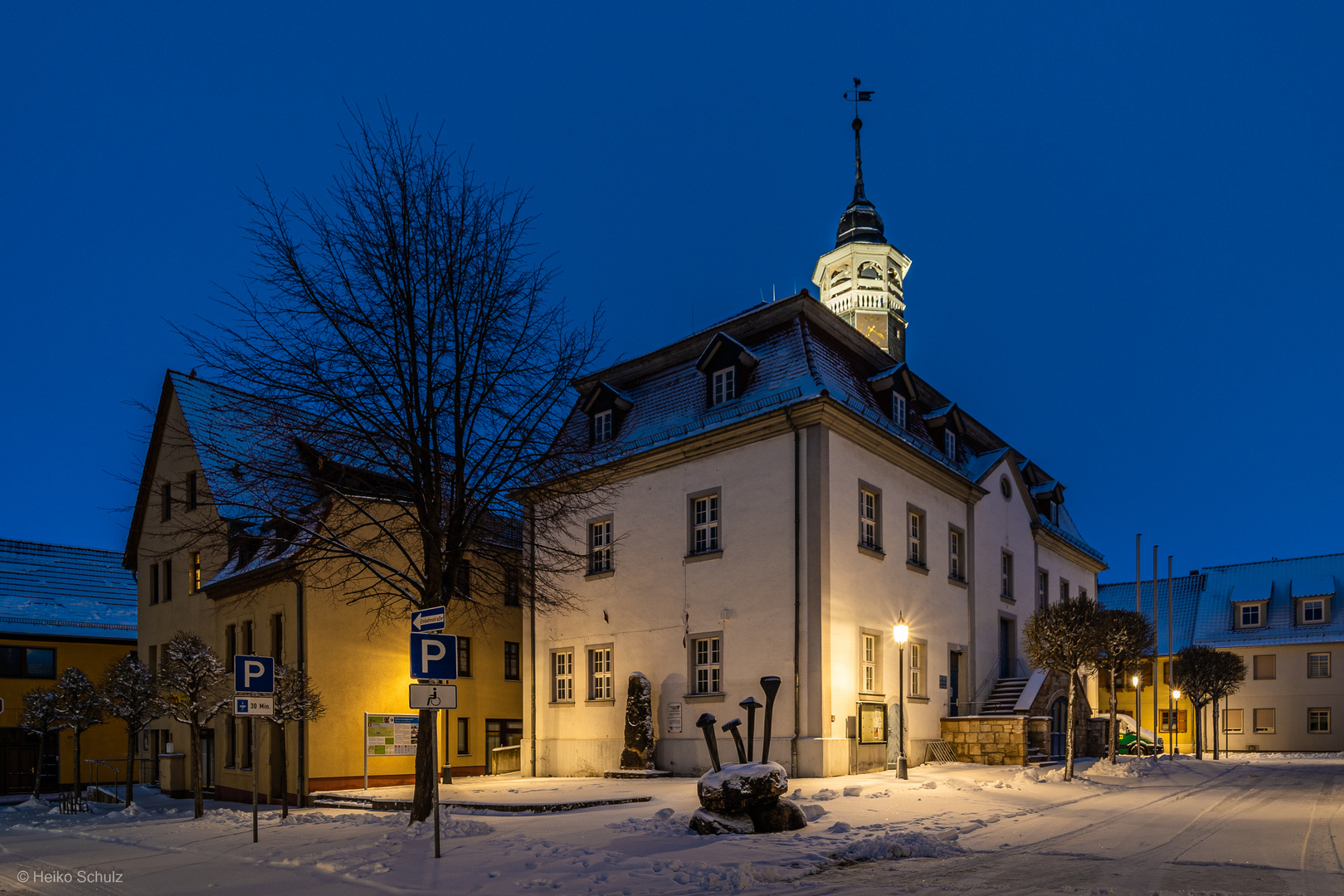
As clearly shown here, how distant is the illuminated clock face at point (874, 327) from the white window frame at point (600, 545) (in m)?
25.4

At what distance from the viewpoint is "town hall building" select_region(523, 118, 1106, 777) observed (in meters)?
21.2

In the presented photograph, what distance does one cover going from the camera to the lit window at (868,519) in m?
22.8

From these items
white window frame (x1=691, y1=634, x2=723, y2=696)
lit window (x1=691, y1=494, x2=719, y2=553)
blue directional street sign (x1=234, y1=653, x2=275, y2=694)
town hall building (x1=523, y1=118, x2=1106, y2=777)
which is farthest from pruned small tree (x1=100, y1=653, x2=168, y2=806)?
lit window (x1=691, y1=494, x2=719, y2=553)

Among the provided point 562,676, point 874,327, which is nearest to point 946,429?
point 562,676

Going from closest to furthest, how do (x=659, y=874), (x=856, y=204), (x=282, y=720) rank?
(x=659, y=874) < (x=282, y=720) < (x=856, y=204)

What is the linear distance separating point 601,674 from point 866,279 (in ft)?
102

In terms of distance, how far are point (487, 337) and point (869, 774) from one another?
12.8 m

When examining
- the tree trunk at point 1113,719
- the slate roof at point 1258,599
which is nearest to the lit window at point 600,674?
the tree trunk at point 1113,719

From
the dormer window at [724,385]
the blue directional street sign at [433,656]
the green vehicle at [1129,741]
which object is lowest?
the green vehicle at [1129,741]

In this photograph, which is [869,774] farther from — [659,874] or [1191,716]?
[1191,716]

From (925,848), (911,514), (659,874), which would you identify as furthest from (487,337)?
(911,514)

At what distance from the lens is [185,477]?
3088 cm

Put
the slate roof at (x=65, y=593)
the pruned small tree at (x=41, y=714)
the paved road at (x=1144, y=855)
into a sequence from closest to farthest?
the paved road at (x=1144, y=855), the pruned small tree at (x=41, y=714), the slate roof at (x=65, y=593)

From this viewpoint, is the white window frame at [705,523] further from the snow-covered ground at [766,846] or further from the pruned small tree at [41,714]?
the pruned small tree at [41,714]
